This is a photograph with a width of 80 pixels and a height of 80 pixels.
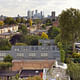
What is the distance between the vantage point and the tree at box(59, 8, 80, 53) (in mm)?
24188

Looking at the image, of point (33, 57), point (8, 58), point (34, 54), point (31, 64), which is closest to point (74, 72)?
point (31, 64)

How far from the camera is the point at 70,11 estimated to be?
24703 millimetres

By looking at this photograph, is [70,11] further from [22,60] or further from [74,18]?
[22,60]

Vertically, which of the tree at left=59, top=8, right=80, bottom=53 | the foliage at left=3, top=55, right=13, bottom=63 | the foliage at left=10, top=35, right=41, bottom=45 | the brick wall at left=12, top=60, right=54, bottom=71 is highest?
the tree at left=59, top=8, right=80, bottom=53

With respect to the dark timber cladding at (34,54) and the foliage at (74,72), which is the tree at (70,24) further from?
the foliage at (74,72)

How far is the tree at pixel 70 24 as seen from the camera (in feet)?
79.4

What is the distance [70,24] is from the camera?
2419 cm

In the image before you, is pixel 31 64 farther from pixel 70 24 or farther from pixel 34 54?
pixel 70 24

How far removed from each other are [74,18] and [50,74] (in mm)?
12219

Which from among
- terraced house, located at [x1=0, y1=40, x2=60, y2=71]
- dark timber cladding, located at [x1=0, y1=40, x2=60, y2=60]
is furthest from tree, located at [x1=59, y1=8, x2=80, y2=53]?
dark timber cladding, located at [x1=0, y1=40, x2=60, y2=60]

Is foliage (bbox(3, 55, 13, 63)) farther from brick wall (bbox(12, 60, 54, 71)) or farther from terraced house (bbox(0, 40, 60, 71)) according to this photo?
brick wall (bbox(12, 60, 54, 71))

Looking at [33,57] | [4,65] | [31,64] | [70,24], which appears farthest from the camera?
[70,24]

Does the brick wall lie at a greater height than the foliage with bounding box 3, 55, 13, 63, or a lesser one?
lesser

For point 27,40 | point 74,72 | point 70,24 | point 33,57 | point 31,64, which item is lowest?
point 31,64
